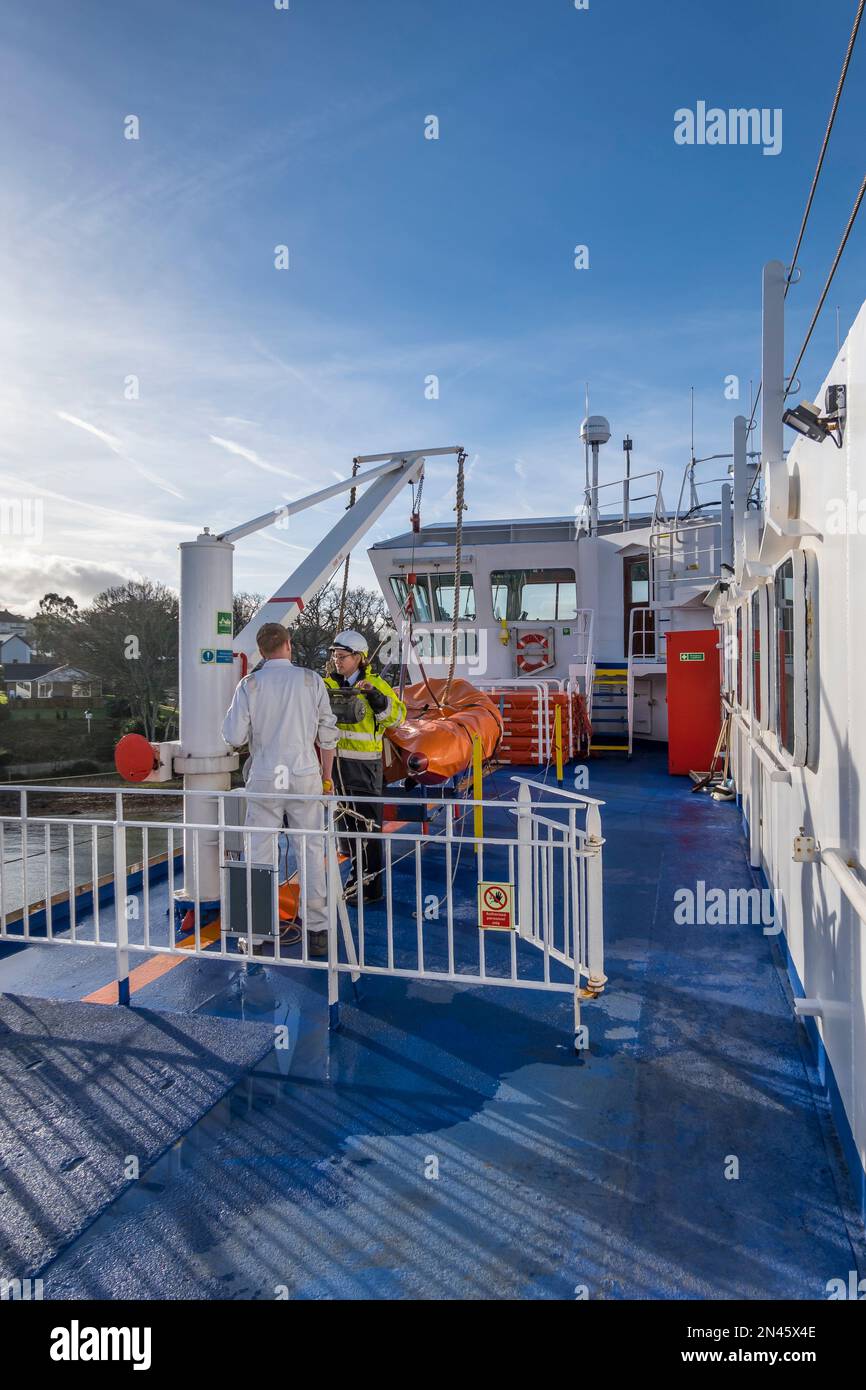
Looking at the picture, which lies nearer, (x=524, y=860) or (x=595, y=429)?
(x=524, y=860)

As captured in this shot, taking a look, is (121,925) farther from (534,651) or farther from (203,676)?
(534,651)

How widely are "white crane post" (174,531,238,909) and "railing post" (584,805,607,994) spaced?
2256 mm

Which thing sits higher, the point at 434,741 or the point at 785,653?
the point at 785,653

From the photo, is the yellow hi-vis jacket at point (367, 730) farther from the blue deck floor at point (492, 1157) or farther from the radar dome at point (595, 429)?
the radar dome at point (595, 429)

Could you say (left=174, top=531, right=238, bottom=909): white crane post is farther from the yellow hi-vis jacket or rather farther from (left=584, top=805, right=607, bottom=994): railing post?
(left=584, top=805, right=607, bottom=994): railing post

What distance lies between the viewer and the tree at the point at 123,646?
32812 millimetres

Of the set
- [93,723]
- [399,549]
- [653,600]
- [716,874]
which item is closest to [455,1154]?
[716,874]

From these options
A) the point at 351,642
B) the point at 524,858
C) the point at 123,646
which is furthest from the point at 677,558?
the point at 123,646

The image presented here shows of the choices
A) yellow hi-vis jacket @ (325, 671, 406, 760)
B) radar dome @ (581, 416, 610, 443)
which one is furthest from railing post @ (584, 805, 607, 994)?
radar dome @ (581, 416, 610, 443)

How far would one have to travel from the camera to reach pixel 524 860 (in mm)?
Answer: 4098

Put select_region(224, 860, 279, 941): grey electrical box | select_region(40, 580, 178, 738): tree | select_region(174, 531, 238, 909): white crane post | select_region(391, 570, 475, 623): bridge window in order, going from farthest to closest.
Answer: select_region(40, 580, 178, 738): tree
select_region(391, 570, 475, 623): bridge window
select_region(174, 531, 238, 909): white crane post
select_region(224, 860, 279, 941): grey electrical box

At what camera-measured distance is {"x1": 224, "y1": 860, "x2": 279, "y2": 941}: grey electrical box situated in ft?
13.8

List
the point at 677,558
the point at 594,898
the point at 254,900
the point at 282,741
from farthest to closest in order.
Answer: the point at 677,558 → the point at 282,741 → the point at 254,900 → the point at 594,898

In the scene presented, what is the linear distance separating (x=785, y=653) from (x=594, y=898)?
1.53 meters
